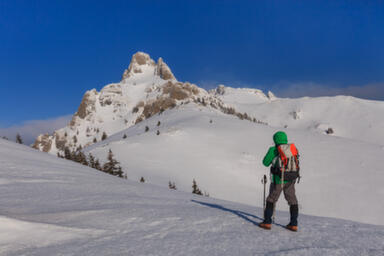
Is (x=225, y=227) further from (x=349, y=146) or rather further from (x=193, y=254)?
(x=349, y=146)

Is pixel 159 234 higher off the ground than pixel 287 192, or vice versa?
pixel 287 192

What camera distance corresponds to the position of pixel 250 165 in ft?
225

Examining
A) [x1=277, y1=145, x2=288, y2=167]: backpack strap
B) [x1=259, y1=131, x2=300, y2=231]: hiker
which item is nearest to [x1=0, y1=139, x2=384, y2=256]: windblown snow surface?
[x1=259, y1=131, x2=300, y2=231]: hiker

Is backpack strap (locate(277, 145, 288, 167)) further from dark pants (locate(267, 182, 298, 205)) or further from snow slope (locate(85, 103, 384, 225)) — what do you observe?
snow slope (locate(85, 103, 384, 225))

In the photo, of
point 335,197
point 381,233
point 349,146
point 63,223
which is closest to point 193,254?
point 63,223

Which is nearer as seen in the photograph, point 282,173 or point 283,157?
point 282,173

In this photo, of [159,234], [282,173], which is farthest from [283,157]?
[159,234]

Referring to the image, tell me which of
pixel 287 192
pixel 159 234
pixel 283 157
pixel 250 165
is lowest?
pixel 159 234

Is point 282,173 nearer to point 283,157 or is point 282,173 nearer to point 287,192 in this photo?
point 283,157

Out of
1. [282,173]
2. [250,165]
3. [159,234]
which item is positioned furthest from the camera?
[250,165]

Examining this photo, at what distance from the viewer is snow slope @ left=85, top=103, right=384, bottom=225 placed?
47875mm

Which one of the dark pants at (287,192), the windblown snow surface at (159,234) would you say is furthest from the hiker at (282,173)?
the windblown snow surface at (159,234)

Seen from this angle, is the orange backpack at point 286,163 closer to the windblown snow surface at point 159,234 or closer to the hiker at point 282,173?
the hiker at point 282,173

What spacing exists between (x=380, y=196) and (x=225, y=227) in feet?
178
